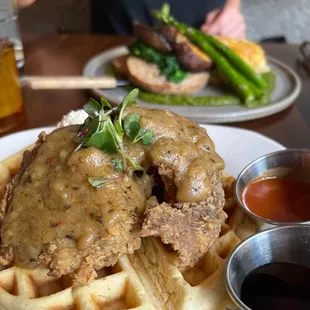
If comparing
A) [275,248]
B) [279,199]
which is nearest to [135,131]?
[275,248]

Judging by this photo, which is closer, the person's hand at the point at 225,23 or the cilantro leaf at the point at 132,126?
the cilantro leaf at the point at 132,126

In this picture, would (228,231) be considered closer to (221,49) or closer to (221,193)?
(221,193)

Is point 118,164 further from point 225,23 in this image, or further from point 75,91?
point 225,23

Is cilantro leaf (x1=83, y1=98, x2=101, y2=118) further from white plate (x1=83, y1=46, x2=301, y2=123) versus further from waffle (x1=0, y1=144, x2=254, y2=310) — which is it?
white plate (x1=83, y1=46, x2=301, y2=123)

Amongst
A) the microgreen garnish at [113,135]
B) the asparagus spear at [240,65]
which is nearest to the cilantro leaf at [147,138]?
the microgreen garnish at [113,135]

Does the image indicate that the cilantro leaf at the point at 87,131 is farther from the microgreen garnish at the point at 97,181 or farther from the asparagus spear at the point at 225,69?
the asparagus spear at the point at 225,69

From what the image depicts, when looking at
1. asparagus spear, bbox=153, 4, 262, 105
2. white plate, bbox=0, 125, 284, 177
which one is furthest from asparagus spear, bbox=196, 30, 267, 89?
white plate, bbox=0, 125, 284, 177
